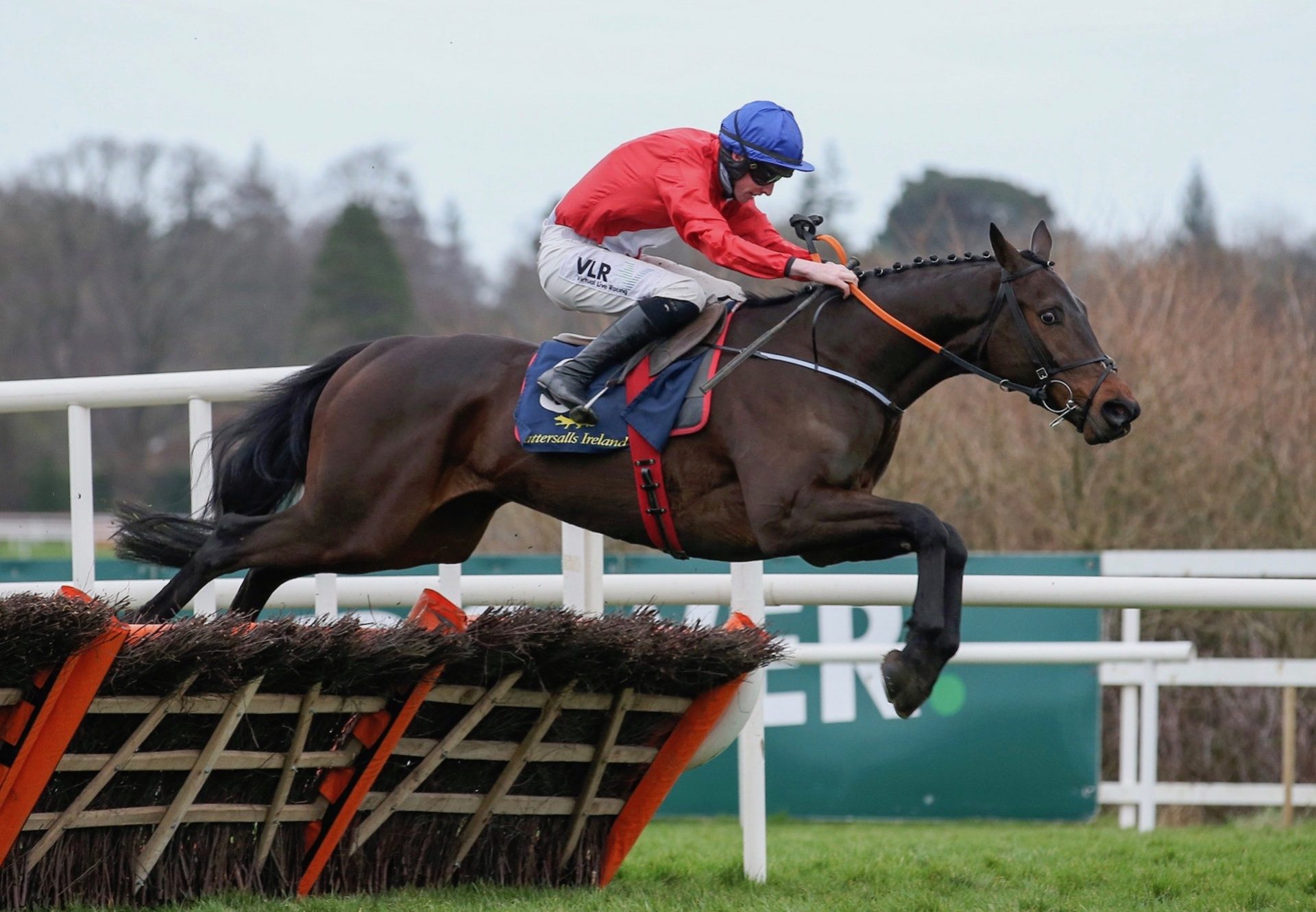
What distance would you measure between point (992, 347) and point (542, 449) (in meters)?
Answer: 1.33

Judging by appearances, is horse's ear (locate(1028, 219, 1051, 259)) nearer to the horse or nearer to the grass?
the horse

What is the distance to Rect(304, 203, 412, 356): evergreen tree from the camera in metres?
36.6

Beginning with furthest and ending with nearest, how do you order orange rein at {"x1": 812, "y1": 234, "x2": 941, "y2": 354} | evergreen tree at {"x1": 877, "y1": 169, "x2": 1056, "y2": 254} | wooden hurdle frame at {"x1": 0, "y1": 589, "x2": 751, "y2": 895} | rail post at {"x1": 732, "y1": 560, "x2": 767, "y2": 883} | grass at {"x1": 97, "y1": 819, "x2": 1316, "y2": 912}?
evergreen tree at {"x1": 877, "y1": 169, "x2": 1056, "y2": 254}, orange rein at {"x1": 812, "y1": 234, "x2": 941, "y2": 354}, rail post at {"x1": 732, "y1": 560, "x2": 767, "y2": 883}, grass at {"x1": 97, "y1": 819, "x2": 1316, "y2": 912}, wooden hurdle frame at {"x1": 0, "y1": 589, "x2": 751, "y2": 895}

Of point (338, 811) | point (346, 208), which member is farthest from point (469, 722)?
point (346, 208)

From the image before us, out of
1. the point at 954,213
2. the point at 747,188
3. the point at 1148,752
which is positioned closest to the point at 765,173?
the point at 747,188

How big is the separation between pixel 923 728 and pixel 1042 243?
12.0 feet

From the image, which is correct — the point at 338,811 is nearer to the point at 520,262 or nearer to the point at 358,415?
the point at 358,415

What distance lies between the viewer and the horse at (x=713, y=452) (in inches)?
165

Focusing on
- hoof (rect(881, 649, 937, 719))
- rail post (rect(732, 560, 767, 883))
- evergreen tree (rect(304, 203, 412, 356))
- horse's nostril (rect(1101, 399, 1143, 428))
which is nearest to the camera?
hoof (rect(881, 649, 937, 719))

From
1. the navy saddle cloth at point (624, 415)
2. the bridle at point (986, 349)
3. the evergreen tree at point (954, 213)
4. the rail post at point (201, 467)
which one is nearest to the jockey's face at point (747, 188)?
the bridle at point (986, 349)

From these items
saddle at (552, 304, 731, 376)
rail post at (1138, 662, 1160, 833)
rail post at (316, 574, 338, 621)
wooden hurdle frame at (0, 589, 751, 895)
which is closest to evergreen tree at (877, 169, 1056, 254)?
rail post at (1138, 662, 1160, 833)

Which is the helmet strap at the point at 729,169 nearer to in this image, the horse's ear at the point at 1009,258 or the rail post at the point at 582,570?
the horse's ear at the point at 1009,258

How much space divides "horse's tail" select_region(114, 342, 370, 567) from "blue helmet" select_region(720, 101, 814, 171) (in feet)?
4.72

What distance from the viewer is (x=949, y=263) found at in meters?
4.53
